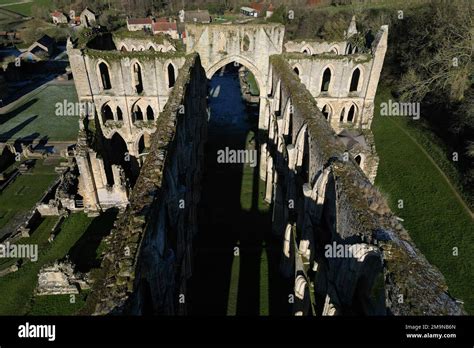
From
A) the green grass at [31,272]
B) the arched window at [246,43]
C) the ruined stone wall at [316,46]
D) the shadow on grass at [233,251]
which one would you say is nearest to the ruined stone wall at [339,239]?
the shadow on grass at [233,251]

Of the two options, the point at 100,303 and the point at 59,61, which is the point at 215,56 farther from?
the point at 59,61

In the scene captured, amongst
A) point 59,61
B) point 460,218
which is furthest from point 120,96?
point 59,61

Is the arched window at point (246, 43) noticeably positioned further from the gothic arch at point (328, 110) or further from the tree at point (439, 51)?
the tree at point (439, 51)

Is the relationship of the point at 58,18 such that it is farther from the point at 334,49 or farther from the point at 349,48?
the point at 349,48

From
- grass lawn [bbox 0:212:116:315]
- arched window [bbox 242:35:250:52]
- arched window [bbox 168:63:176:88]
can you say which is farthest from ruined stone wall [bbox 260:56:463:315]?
grass lawn [bbox 0:212:116:315]

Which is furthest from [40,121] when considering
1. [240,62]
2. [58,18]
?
[58,18]

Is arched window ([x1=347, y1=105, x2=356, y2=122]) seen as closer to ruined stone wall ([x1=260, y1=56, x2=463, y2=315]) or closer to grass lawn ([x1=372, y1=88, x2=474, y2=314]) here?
grass lawn ([x1=372, y1=88, x2=474, y2=314])
